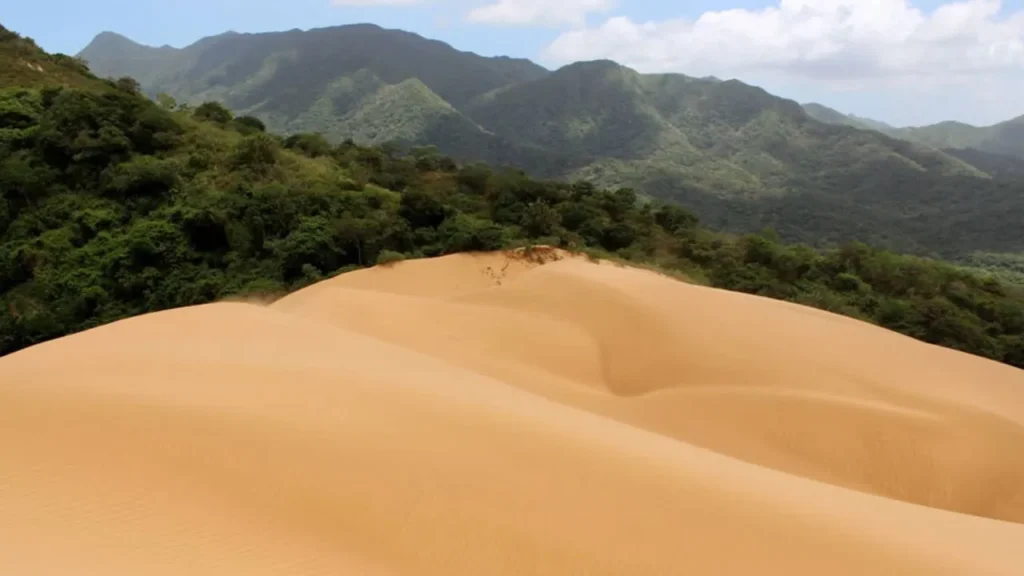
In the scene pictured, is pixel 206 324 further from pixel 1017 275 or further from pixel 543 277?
pixel 1017 275

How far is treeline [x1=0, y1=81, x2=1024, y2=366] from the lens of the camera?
51.1 feet

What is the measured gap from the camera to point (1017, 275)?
52.2m

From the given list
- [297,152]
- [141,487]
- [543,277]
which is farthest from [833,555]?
[297,152]

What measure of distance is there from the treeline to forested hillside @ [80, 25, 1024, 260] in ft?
172

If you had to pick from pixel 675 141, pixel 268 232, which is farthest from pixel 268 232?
pixel 675 141

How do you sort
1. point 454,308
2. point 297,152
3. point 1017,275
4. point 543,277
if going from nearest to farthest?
1. point 454,308
2. point 543,277
3. point 297,152
4. point 1017,275

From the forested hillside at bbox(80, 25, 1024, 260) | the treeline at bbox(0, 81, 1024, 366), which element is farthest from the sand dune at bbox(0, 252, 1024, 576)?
the forested hillside at bbox(80, 25, 1024, 260)

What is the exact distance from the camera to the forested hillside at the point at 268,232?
1558 centimetres

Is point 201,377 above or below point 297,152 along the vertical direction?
below

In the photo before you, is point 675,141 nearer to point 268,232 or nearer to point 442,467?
point 268,232

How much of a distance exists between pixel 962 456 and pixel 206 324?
887cm

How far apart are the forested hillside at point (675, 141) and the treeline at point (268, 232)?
5250 cm

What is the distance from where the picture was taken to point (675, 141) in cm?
14475

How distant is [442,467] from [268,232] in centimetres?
1436
